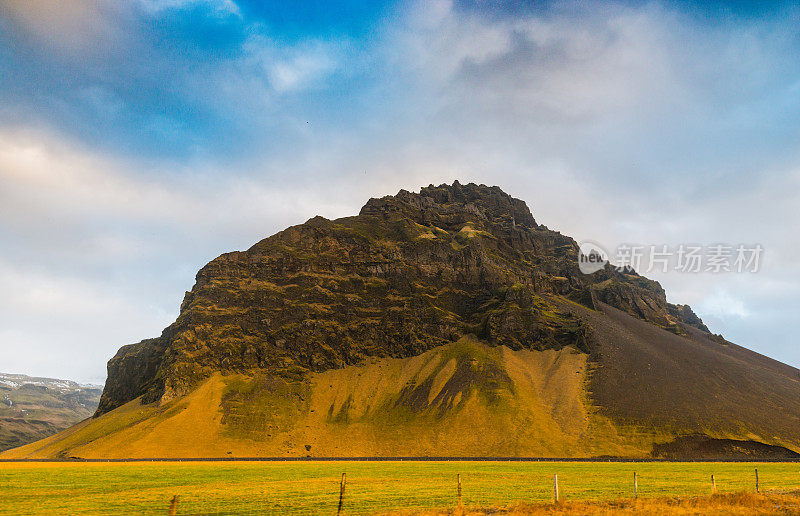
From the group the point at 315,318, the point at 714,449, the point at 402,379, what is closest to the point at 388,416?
the point at 402,379

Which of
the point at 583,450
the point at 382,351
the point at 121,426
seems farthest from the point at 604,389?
the point at 121,426

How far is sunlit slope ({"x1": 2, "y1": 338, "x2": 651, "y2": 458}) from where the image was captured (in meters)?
120

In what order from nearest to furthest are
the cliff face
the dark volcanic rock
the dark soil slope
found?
the dark volcanic rock < the dark soil slope < the cliff face

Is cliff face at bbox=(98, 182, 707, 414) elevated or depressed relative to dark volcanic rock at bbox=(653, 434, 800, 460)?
elevated

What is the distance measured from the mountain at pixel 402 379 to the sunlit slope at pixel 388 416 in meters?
0.55

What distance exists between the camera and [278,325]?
562 feet

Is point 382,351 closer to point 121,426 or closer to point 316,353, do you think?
point 316,353

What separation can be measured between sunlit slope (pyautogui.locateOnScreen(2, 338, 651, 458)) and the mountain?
0.55 metres

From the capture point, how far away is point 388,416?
13912cm

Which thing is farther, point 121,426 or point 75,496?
point 121,426

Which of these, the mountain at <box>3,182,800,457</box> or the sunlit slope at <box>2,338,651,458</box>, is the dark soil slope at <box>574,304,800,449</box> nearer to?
the mountain at <box>3,182,800,457</box>

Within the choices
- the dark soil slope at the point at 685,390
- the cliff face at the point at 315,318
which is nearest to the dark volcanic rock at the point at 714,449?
the dark soil slope at the point at 685,390

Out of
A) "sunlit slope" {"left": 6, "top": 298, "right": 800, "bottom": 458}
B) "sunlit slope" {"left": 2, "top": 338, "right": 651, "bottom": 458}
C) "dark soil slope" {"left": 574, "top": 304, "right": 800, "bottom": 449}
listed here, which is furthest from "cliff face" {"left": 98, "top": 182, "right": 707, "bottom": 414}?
"dark soil slope" {"left": 574, "top": 304, "right": 800, "bottom": 449}

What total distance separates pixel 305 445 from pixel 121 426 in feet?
188
